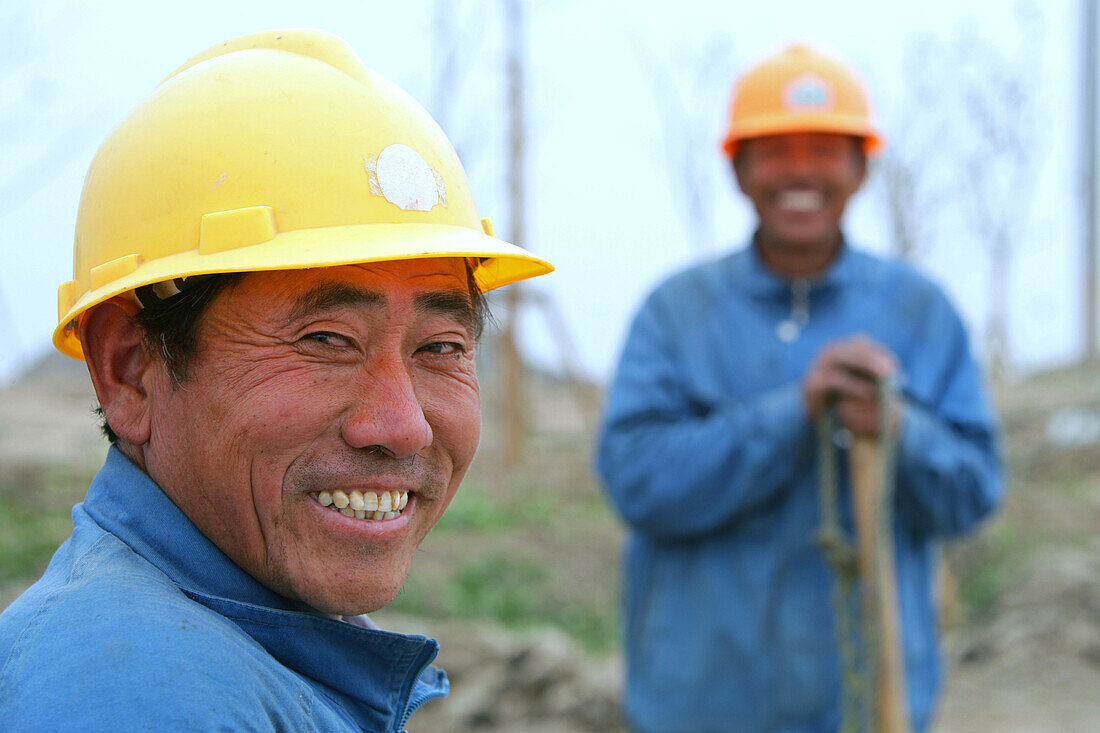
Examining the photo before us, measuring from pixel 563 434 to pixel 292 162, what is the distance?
11.1 metres

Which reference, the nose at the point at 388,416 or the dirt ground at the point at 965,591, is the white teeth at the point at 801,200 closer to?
the nose at the point at 388,416

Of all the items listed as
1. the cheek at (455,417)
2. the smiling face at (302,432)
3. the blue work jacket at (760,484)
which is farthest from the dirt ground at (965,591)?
the smiling face at (302,432)

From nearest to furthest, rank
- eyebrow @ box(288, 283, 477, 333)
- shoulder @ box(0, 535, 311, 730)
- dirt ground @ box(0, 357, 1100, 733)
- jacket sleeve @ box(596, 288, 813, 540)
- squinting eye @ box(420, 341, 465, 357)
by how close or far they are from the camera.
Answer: shoulder @ box(0, 535, 311, 730) < eyebrow @ box(288, 283, 477, 333) < squinting eye @ box(420, 341, 465, 357) < jacket sleeve @ box(596, 288, 813, 540) < dirt ground @ box(0, 357, 1100, 733)

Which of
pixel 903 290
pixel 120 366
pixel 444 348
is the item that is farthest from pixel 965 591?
pixel 120 366

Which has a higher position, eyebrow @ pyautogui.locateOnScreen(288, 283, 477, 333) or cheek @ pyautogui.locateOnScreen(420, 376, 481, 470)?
eyebrow @ pyautogui.locateOnScreen(288, 283, 477, 333)

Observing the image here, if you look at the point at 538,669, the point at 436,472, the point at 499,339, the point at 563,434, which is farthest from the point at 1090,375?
the point at 436,472

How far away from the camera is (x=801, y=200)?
330 cm

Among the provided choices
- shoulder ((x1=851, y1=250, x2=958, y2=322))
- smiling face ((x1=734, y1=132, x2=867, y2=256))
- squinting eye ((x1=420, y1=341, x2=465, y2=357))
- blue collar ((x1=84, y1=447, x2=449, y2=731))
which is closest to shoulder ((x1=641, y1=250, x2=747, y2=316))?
smiling face ((x1=734, y1=132, x2=867, y2=256))

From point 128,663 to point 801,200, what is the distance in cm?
274

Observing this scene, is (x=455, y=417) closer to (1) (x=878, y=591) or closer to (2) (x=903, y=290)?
(1) (x=878, y=591)

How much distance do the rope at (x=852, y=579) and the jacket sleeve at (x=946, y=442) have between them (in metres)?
0.07

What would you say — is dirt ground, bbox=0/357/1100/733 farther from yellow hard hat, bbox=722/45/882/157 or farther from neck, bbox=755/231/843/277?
yellow hard hat, bbox=722/45/882/157

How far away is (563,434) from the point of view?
12289 mm

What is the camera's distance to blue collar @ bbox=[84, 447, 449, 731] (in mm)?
1126
